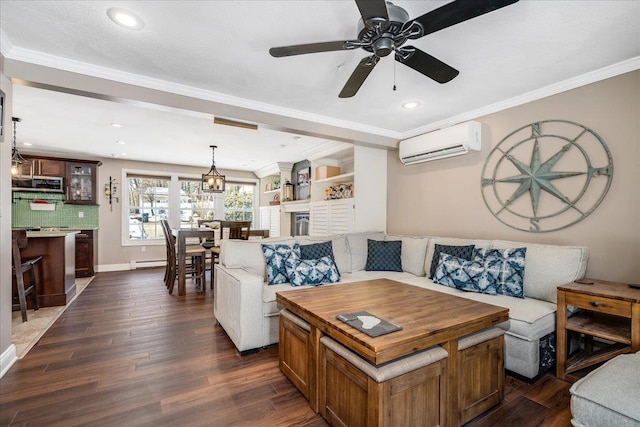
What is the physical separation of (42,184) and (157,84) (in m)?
4.96

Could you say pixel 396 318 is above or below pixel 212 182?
below

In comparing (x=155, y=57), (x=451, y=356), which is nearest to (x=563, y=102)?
(x=451, y=356)

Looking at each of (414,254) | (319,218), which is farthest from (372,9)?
(319,218)

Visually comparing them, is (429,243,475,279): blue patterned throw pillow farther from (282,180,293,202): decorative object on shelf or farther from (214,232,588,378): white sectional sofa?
(282,180,293,202): decorative object on shelf

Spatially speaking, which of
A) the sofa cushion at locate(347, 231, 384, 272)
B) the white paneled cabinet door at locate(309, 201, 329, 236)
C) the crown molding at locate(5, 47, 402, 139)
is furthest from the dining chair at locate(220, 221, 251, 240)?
the crown molding at locate(5, 47, 402, 139)

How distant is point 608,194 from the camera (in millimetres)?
2520

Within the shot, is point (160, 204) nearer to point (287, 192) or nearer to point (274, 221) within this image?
point (274, 221)

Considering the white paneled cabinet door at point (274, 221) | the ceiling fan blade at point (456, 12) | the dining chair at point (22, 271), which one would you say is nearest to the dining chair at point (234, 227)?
the white paneled cabinet door at point (274, 221)

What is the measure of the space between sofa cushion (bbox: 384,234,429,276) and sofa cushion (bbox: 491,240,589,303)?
1.09m

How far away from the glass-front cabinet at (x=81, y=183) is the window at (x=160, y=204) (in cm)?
60

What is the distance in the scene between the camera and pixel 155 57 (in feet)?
7.74

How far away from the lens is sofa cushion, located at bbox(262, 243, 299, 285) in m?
2.94

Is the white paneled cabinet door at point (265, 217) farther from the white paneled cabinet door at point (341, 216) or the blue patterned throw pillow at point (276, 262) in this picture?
the blue patterned throw pillow at point (276, 262)

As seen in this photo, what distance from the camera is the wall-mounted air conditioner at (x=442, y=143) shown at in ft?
11.0
